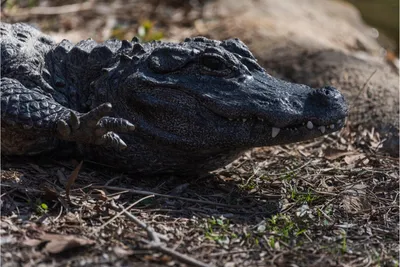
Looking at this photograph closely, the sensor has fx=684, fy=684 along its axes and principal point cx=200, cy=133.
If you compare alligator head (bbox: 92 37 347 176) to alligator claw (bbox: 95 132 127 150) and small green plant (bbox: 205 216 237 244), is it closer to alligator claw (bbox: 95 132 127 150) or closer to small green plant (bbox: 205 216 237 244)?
alligator claw (bbox: 95 132 127 150)

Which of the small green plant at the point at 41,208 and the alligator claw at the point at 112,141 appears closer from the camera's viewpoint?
the small green plant at the point at 41,208

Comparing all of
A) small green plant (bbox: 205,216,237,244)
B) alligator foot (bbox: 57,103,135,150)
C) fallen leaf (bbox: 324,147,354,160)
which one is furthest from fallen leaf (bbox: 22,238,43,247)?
fallen leaf (bbox: 324,147,354,160)

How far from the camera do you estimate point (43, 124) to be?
4398 mm

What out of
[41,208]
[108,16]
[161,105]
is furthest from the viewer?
[108,16]

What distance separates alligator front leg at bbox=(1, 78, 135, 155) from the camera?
4.12 m

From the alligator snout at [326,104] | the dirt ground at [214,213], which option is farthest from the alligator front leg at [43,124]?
the alligator snout at [326,104]

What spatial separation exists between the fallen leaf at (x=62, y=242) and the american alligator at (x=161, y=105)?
76 cm

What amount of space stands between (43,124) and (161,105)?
30.7 inches

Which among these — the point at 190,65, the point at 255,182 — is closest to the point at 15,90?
the point at 190,65

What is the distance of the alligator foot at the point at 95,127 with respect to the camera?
13.3 ft

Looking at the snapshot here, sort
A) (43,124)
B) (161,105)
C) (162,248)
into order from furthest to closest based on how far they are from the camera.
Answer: (161,105) → (43,124) → (162,248)

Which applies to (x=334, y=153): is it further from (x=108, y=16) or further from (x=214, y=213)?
(x=108, y=16)

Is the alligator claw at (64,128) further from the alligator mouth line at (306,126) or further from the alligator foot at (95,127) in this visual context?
the alligator mouth line at (306,126)

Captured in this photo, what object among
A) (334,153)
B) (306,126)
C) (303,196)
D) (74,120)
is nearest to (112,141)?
(74,120)
